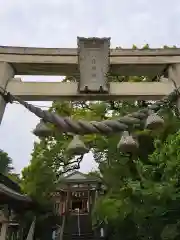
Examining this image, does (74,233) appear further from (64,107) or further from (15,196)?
(64,107)

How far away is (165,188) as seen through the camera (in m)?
9.61

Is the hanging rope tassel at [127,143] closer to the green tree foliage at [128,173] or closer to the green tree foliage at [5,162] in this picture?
the green tree foliage at [128,173]

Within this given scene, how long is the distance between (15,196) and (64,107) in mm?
4654

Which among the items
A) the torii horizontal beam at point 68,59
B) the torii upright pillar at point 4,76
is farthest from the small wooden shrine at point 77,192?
the torii upright pillar at point 4,76

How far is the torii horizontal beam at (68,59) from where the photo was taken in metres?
5.77

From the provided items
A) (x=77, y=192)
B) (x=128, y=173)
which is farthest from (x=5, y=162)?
(x=128, y=173)

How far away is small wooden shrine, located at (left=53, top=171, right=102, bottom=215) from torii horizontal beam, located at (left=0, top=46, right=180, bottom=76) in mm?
17251

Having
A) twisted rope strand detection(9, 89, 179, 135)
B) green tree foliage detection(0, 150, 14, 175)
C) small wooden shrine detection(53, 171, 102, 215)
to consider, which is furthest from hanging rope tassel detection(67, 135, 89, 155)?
green tree foliage detection(0, 150, 14, 175)

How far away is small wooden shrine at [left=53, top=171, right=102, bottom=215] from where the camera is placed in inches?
915

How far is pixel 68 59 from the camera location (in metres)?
5.79

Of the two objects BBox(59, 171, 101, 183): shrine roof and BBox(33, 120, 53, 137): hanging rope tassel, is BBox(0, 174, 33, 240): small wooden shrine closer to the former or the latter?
BBox(59, 171, 101, 183): shrine roof

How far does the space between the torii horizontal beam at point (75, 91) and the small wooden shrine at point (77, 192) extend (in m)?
17.4

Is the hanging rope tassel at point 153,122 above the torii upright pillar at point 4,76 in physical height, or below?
below

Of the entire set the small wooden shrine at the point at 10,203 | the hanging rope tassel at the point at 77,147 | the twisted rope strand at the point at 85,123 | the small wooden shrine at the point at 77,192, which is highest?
the small wooden shrine at the point at 77,192
